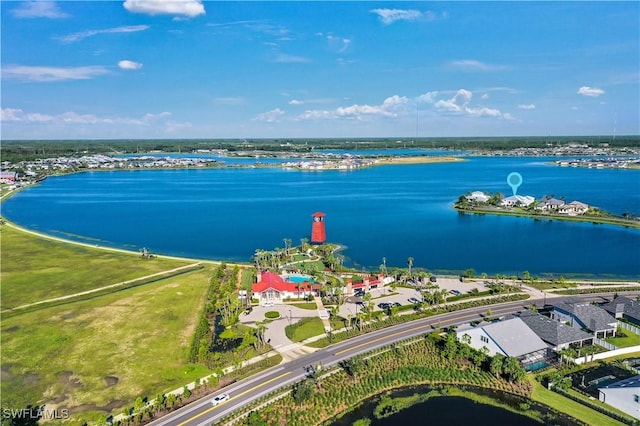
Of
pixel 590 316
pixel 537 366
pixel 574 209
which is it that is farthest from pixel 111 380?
pixel 574 209

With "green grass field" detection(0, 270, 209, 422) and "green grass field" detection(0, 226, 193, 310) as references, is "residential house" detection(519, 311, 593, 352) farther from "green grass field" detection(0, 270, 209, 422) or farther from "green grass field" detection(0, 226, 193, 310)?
"green grass field" detection(0, 226, 193, 310)

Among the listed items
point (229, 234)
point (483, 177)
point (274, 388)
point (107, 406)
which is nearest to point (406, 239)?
point (229, 234)

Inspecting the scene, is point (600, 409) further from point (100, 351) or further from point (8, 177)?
point (8, 177)

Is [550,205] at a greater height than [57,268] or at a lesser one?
greater

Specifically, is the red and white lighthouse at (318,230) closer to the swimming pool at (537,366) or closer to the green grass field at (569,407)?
the swimming pool at (537,366)

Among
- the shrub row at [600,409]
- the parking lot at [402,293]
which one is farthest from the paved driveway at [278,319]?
the shrub row at [600,409]

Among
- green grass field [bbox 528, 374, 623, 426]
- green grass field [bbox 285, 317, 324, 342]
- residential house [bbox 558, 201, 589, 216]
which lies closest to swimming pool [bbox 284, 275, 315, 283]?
green grass field [bbox 285, 317, 324, 342]

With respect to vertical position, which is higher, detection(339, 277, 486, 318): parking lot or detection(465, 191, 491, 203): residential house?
detection(465, 191, 491, 203): residential house
